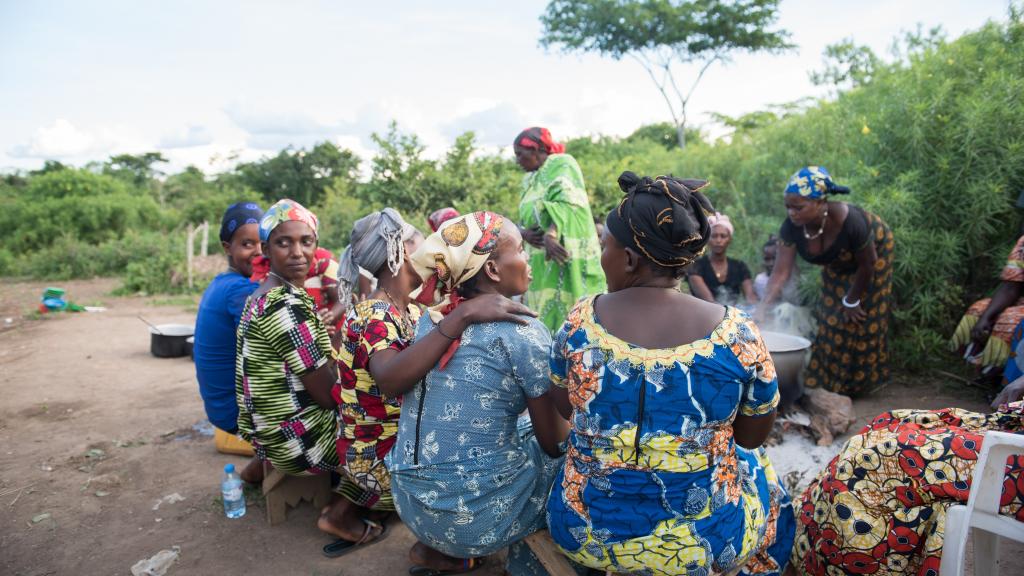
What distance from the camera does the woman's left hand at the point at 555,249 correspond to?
14.7 feet

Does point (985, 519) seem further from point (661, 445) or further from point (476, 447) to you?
point (476, 447)

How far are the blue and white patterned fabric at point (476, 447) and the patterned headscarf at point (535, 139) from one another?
265 cm

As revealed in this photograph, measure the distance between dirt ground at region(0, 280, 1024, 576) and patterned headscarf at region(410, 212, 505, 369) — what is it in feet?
4.62

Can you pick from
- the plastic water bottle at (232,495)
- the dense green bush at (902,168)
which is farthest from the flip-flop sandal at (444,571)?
the dense green bush at (902,168)

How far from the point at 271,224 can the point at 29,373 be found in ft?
17.6

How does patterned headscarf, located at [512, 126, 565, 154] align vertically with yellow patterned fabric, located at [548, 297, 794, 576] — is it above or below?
above

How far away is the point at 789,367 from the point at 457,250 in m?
2.62

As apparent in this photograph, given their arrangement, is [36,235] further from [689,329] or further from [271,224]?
[689,329]

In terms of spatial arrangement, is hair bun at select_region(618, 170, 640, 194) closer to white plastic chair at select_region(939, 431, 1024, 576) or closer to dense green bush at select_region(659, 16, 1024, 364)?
white plastic chair at select_region(939, 431, 1024, 576)

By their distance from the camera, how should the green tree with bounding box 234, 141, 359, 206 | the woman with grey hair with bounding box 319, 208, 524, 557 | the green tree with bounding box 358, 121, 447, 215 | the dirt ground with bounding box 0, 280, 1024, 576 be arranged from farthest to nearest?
the green tree with bounding box 234, 141, 359, 206, the green tree with bounding box 358, 121, 447, 215, the dirt ground with bounding box 0, 280, 1024, 576, the woman with grey hair with bounding box 319, 208, 524, 557

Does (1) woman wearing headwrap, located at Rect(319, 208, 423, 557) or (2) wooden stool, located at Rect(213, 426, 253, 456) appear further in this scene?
(2) wooden stool, located at Rect(213, 426, 253, 456)

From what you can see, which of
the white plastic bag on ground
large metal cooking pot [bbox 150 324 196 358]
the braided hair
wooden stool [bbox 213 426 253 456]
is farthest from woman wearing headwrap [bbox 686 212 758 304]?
large metal cooking pot [bbox 150 324 196 358]

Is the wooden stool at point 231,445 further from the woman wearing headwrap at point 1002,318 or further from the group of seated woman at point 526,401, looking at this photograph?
the woman wearing headwrap at point 1002,318

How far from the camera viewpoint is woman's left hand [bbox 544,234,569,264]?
4473 mm
